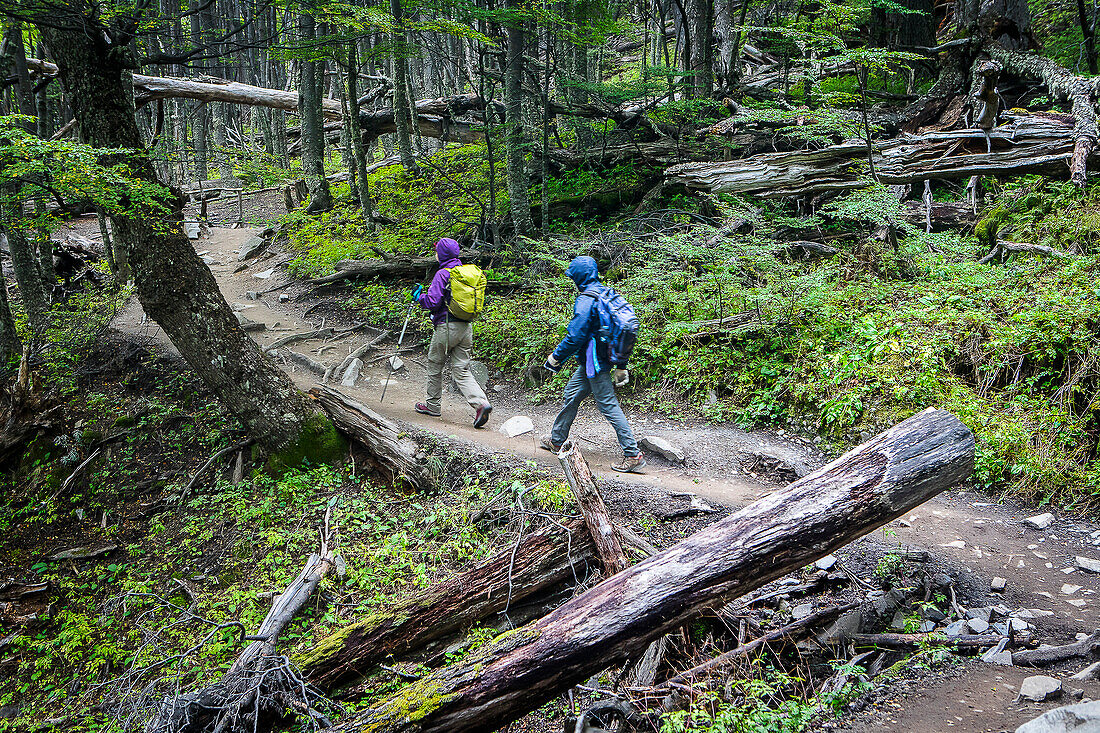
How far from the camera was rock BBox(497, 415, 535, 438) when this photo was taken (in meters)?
8.25

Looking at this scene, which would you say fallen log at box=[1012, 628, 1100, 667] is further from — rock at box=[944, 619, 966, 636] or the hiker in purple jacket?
the hiker in purple jacket

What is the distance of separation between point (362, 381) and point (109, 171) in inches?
204

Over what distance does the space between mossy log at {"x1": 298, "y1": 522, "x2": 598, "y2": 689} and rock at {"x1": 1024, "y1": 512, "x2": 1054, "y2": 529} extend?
13.4 feet

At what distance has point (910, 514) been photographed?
582 centimetres

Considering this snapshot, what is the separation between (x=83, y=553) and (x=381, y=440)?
364 centimetres

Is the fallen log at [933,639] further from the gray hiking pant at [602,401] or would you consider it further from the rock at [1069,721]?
the gray hiking pant at [602,401]

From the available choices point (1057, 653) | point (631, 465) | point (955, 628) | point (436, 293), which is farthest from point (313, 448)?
point (1057, 653)

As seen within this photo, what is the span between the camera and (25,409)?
8312 millimetres

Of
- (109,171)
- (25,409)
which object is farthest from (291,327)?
(109,171)

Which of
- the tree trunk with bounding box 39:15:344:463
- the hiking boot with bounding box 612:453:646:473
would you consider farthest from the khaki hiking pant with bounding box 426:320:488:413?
the hiking boot with bounding box 612:453:646:473

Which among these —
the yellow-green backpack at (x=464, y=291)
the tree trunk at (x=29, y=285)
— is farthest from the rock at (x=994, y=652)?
the tree trunk at (x=29, y=285)

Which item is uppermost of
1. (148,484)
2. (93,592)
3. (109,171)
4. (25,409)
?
(109,171)

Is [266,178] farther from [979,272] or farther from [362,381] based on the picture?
[979,272]

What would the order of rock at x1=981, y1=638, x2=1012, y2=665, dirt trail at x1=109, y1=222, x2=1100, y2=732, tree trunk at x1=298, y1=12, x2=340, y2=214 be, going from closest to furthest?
1. dirt trail at x1=109, y1=222, x2=1100, y2=732
2. rock at x1=981, y1=638, x2=1012, y2=665
3. tree trunk at x1=298, y1=12, x2=340, y2=214
